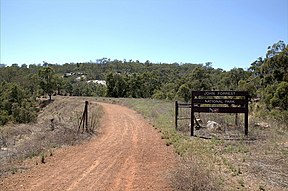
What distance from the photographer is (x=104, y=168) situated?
10164 mm

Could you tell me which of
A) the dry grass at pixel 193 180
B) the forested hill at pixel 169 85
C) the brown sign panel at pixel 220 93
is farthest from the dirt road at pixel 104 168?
the forested hill at pixel 169 85

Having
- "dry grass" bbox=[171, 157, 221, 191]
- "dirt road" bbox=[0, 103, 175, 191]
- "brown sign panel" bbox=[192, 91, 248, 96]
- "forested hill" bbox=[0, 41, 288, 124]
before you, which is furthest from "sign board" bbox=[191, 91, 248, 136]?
"forested hill" bbox=[0, 41, 288, 124]

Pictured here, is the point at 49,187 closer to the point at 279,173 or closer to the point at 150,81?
the point at 279,173

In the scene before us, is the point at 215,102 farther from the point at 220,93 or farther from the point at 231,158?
the point at 231,158

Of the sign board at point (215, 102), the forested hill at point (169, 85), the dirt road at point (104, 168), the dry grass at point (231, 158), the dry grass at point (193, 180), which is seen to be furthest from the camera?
the forested hill at point (169, 85)

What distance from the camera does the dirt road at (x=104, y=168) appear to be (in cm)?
852

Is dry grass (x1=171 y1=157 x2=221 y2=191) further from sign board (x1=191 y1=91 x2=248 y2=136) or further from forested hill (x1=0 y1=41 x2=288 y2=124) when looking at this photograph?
forested hill (x1=0 y1=41 x2=288 y2=124)

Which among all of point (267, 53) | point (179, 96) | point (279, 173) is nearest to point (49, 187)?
point (279, 173)

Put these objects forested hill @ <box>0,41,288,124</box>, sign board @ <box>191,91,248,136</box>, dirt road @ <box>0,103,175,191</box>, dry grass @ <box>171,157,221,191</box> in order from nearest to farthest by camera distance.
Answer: dry grass @ <box>171,157,221,191</box> → dirt road @ <box>0,103,175,191</box> → sign board @ <box>191,91,248,136</box> → forested hill @ <box>0,41,288,124</box>

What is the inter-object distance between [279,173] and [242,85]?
3819 cm

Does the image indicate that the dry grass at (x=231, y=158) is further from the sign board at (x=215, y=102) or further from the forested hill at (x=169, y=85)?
the forested hill at (x=169, y=85)

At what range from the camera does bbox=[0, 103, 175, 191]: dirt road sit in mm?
8523

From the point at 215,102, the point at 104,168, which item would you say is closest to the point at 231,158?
the point at 104,168

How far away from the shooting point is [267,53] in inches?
1689
